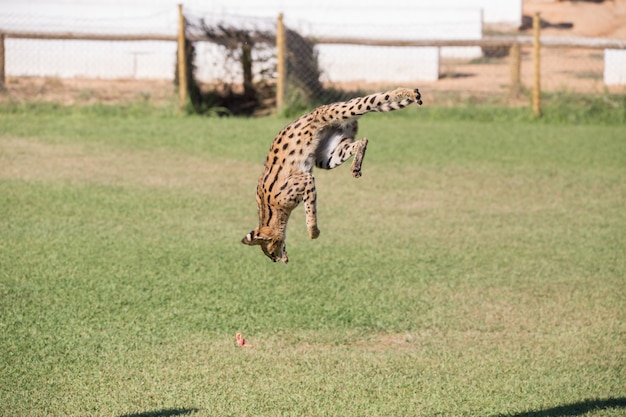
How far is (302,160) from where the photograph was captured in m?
5.04

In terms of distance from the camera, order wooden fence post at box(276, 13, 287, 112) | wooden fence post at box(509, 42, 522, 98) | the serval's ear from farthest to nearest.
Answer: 1. wooden fence post at box(509, 42, 522, 98)
2. wooden fence post at box(276, 13, 287, 112)
3. the serval's ear

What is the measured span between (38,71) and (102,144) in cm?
936

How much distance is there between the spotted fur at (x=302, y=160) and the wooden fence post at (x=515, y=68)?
19.1 metres

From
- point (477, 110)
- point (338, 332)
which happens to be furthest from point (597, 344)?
point (477, 110)

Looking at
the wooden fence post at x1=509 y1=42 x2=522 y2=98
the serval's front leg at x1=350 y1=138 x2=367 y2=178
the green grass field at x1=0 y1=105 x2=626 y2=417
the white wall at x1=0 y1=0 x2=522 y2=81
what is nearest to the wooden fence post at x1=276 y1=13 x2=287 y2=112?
the green grass field at x1=0 y1=105 x2=626 y2=417

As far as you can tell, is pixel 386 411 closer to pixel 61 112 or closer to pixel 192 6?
pixel 61 112

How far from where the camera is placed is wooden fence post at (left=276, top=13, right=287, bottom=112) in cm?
2166

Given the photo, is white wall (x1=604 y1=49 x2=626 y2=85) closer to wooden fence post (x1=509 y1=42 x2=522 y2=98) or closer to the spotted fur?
wooden fence post (x1=509 y1=42 x2=522 y2=98)

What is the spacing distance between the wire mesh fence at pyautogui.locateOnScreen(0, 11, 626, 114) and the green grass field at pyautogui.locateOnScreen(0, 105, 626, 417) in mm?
3878

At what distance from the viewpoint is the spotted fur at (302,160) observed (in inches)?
196

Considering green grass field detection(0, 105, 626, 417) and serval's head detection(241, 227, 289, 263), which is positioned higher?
serval's head detection(241, 227, 289, 263)

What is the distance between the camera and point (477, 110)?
75.2ft

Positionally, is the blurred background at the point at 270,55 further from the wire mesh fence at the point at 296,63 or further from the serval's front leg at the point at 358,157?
the serval's front leg at the point at 358,157

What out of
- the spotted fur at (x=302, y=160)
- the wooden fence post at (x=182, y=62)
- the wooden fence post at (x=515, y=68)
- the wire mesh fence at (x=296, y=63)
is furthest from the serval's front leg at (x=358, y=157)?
the wooden fence post at (x=515, y=68)
